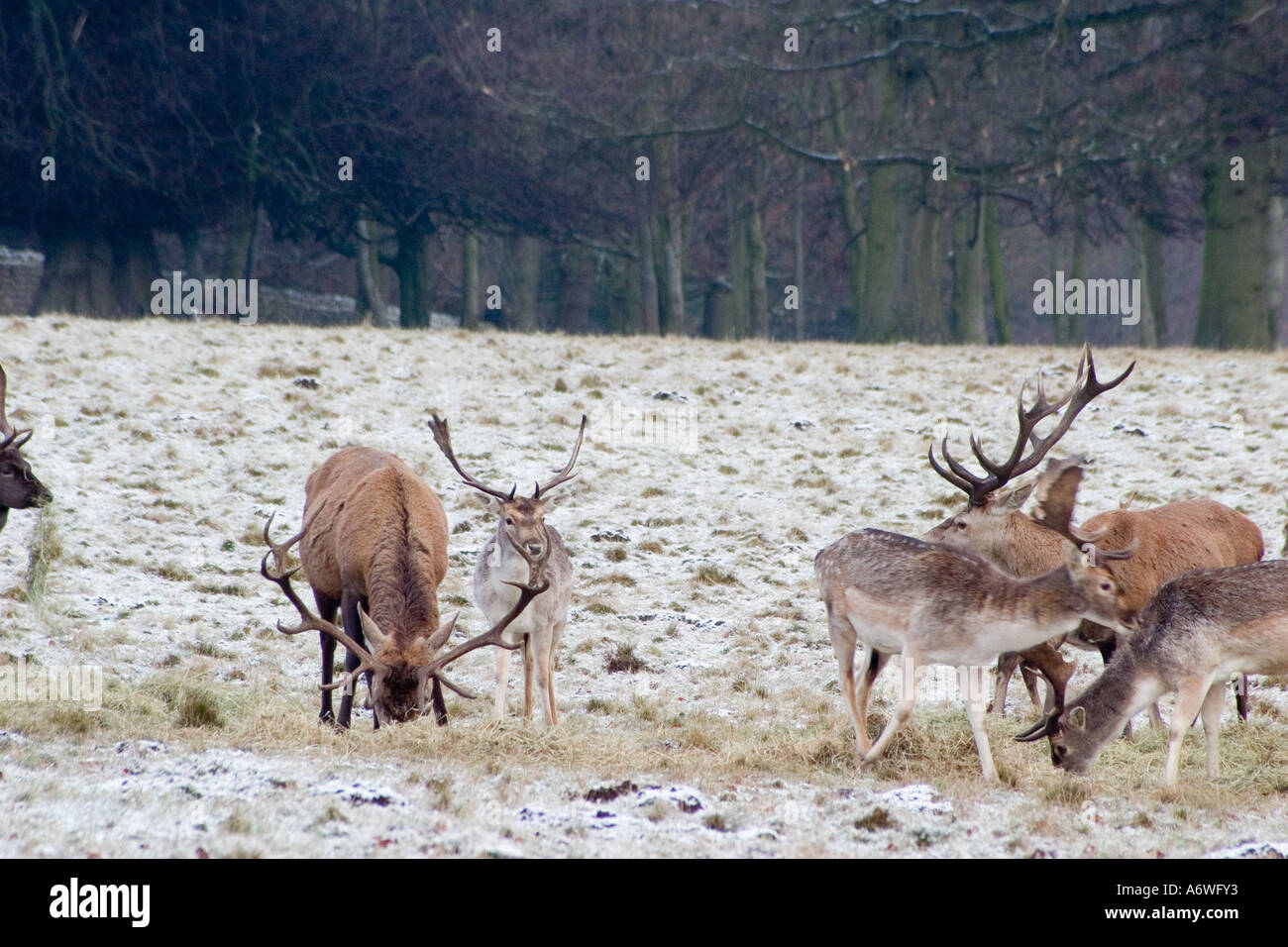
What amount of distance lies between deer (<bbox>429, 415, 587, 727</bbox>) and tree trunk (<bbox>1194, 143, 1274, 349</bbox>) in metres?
16.1

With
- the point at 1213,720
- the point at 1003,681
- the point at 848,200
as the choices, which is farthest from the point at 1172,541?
the point at 848,200

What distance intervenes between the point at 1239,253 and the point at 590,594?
14.5 metres

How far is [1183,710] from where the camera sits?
6734 millimetres

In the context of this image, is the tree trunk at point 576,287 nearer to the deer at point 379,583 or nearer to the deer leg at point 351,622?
the deer at point 379,583

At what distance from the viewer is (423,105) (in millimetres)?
25750

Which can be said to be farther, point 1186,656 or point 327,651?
point 327,651

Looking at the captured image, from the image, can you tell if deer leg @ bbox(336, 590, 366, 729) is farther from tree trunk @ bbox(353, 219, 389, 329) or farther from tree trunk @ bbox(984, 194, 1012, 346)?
tree trunk @ bbox(984, 194, 1012, 346)

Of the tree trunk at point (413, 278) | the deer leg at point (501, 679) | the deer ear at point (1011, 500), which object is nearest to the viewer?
the deer leg at point (501, 679)

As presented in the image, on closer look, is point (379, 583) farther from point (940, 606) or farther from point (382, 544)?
point (940, 606)

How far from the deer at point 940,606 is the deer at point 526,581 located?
1.63 meters

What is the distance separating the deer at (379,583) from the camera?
6906 mm

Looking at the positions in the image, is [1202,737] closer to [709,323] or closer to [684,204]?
[684,204]

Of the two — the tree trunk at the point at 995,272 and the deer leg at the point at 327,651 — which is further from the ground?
the tree trunk at the point at 995,272

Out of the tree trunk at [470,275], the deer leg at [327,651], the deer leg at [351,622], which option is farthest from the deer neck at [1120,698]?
the tree trunk at [470,275]
